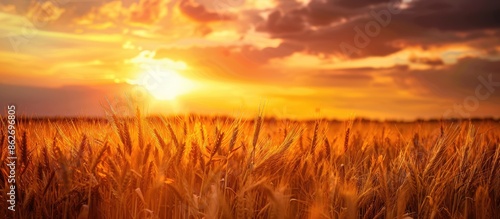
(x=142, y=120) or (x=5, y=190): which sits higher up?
(x=142, y=120)

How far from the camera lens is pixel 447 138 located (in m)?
2.99

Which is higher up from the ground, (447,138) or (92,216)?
(447,138)

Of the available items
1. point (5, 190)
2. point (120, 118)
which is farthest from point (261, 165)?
point (5, 190)

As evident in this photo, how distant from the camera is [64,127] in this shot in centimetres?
340

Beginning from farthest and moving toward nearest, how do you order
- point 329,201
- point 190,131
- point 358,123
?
1. point 358,123
2. point 190,131
3. point 329,201

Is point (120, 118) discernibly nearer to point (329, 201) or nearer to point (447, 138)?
point (329, 201)

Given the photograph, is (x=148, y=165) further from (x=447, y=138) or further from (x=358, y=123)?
(x=358, y=123)

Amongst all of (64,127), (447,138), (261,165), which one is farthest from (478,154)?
(64,127)

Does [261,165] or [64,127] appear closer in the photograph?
[261,165]

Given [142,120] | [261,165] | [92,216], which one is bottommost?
[92,216]

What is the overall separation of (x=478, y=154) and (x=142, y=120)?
2.15m

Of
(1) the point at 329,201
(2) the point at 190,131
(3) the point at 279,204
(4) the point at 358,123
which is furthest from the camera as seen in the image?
(4) the point at 358,123

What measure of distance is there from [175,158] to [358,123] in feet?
8.09

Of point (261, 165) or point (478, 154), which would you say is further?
point (478, 154)
